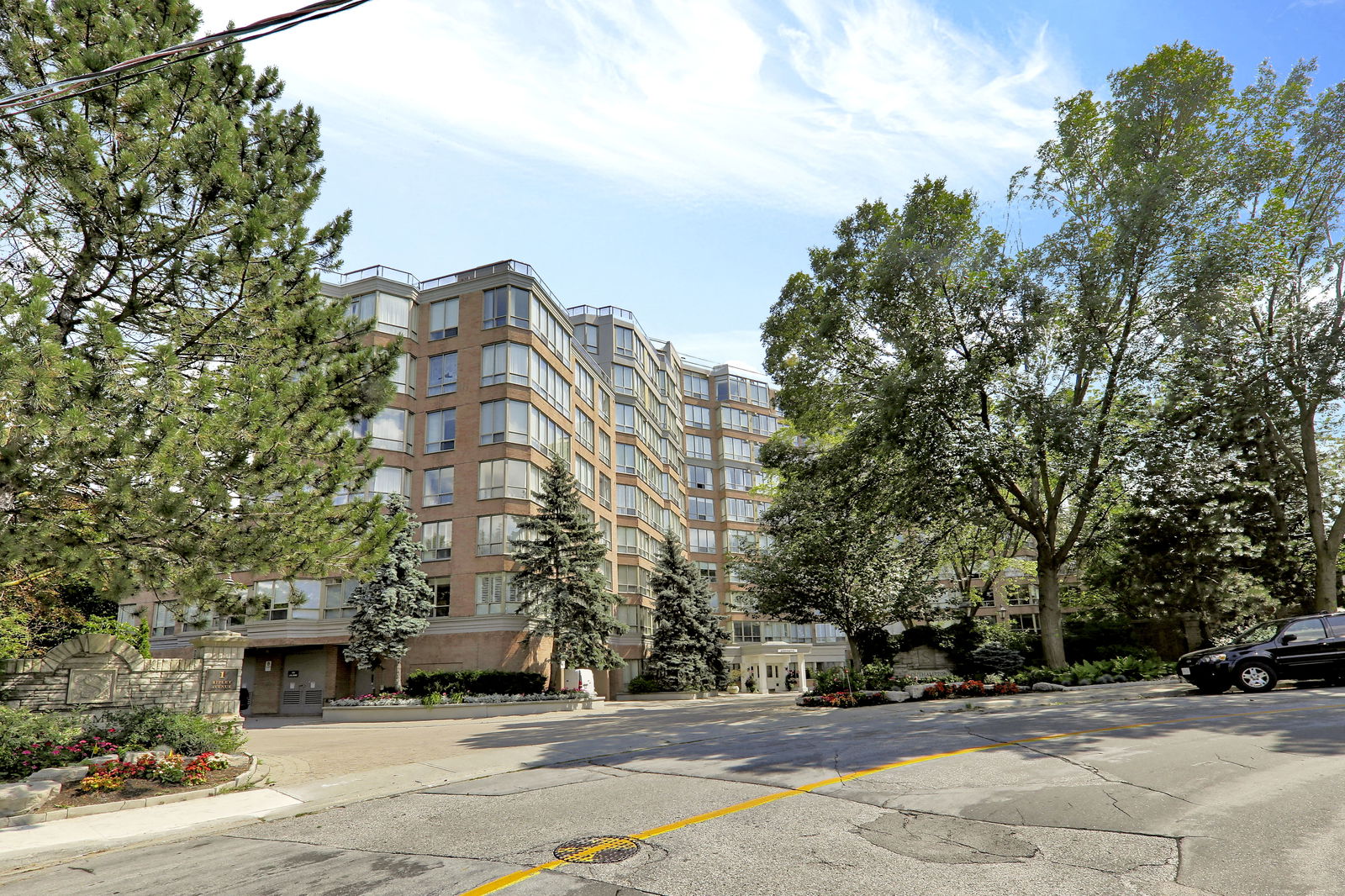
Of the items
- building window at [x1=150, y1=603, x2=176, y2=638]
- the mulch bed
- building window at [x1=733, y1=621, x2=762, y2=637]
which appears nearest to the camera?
the mulch bed

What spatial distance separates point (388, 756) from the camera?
14.8 metres

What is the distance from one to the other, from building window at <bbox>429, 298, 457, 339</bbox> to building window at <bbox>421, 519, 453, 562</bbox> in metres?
9.60

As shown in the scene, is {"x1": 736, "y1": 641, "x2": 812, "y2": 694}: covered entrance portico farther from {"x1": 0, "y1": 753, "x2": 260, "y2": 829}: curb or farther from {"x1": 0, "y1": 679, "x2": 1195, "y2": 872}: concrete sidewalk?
{"x1": 0, "y1": 753, "x2": 260, "y2": 829}: curb

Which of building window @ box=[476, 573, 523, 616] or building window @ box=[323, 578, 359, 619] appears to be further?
building window @ box=[476, 573, 523, 616]

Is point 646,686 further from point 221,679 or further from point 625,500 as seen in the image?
point 221,679

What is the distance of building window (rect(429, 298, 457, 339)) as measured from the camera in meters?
40.3

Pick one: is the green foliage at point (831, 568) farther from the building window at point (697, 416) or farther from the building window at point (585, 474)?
the building window at point (697, 416)

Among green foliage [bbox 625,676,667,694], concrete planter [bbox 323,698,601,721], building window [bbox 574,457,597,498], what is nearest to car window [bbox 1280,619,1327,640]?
concrete planter [bbox 323,698,601,721]

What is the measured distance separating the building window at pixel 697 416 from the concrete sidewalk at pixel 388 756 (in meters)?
49.3

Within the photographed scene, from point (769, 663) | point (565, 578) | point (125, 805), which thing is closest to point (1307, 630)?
point (125, 805)

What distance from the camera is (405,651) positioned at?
33281 mm

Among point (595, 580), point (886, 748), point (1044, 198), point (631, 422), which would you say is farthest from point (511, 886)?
point (631, 422)

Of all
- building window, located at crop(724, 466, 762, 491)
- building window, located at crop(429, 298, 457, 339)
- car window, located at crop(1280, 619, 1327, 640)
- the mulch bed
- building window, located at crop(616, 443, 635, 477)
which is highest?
building window, located at crop(429, 298, 457, 339)

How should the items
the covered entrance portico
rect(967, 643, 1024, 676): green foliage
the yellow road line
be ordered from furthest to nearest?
the covered entrance portico, rect(967, 643, 1024, 676): green foliage, the yellow road line
